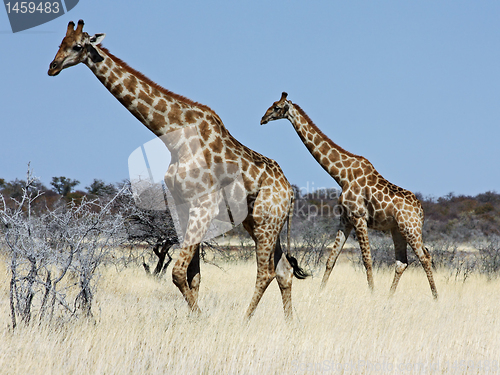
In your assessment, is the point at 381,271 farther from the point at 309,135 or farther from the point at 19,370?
the point at 19,370

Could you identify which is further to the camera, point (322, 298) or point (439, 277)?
point (439, 277)

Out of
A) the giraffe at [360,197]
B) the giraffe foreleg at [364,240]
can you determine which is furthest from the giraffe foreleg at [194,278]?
the giraffe foreleg at [364,240]

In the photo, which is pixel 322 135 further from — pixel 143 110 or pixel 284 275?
pixel 143 110

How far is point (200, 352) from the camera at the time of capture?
13.4ft

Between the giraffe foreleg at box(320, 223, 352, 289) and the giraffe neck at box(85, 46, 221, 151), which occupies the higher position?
the giraffe neck at box(85, 46, 221, 151)

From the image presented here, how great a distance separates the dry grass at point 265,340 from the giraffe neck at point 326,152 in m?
2.32

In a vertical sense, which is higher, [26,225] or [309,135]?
[309,135]

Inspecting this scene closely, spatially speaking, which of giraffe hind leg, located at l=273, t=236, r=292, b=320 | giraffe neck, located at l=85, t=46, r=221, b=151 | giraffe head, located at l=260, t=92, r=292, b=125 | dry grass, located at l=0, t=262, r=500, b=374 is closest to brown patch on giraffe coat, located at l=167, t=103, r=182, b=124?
giraffe neck, located at l=85, t=46, r=221, b=151

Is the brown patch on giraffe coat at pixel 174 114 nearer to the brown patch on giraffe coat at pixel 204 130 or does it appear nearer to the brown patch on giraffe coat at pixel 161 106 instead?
the brown patch on giraffe coat at pixel 161 106

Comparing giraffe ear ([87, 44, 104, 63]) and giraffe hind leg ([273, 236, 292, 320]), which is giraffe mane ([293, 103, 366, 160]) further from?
giraffe ear ([87, 44, 104, 63])

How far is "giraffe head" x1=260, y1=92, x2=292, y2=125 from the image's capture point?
8133 mm

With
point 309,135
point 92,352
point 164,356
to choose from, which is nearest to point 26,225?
point 92,352

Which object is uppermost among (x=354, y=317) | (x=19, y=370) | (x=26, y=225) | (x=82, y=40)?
(x=82, y=40)

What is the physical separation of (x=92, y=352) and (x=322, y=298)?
4.09 m
